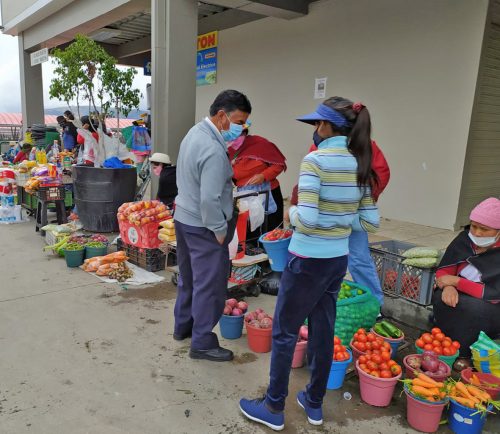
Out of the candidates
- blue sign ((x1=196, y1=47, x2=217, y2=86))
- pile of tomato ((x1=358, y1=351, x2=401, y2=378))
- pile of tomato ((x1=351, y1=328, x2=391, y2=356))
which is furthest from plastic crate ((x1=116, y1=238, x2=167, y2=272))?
blue sign ((x1=196, y1=47, x2=217, y2=86))

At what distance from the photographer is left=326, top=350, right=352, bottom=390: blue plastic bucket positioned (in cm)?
285

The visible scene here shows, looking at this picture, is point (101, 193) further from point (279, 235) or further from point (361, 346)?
point (361, 346)

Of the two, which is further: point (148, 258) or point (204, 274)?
point (148, 258)

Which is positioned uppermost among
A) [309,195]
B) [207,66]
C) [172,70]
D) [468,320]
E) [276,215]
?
[207,66]

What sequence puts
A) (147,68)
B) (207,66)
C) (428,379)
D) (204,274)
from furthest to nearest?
1. (147,68)
2. (207,66)
3. (204,274)
4. (428,379)

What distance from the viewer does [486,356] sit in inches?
113

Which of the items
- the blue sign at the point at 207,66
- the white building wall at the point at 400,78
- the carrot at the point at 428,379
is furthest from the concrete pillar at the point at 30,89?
the carrot at the point at 428,379

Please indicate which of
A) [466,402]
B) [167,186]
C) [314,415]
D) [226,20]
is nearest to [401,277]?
[466,402]

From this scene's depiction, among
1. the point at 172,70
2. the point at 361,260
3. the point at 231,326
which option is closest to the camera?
the point at 231,326

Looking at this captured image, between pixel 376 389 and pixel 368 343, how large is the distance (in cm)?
34

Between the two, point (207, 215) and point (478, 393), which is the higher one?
point (207, 215)

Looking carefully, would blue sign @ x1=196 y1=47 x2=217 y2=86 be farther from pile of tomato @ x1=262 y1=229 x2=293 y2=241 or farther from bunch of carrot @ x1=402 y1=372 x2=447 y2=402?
bunch of carrot @ x1=402 y1=372 x2=447 y2=402

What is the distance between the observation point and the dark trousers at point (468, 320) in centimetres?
317

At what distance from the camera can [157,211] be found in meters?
5.29
